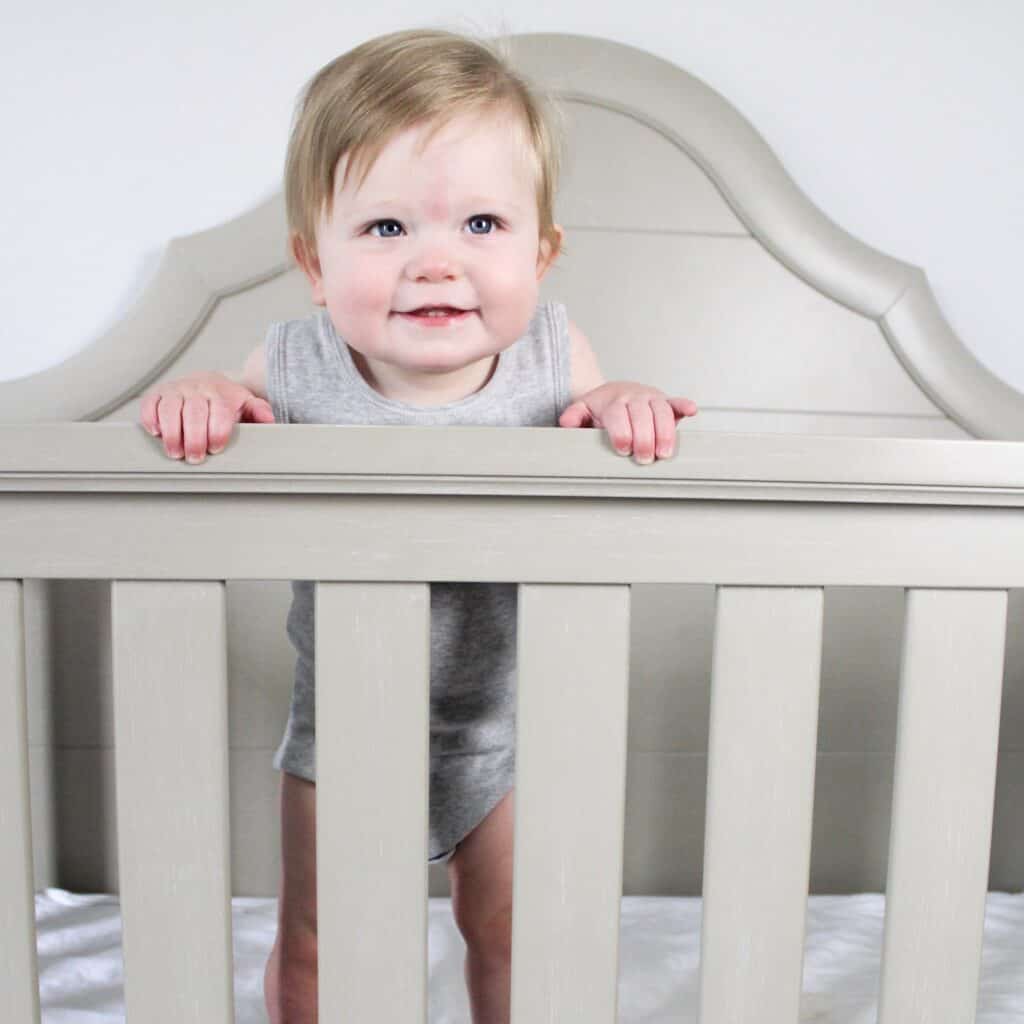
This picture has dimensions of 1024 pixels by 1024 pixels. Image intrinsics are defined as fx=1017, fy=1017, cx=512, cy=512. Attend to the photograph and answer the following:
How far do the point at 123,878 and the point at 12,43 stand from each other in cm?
106

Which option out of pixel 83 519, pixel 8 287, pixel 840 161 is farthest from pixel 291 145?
pixel 840 161

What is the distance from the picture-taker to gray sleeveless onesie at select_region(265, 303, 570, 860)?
0.77 m

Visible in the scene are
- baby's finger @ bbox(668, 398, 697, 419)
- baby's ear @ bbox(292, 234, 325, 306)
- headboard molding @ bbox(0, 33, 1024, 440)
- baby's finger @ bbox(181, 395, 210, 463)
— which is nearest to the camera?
baby's finger @ bbox(181, 395, 210, 463)

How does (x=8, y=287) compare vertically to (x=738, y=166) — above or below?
below

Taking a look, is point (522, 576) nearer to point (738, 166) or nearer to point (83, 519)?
point (83, 519)

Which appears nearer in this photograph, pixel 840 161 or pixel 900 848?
pixel 900 848

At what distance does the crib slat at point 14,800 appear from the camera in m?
0.51

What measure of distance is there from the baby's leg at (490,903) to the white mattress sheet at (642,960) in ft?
0.24

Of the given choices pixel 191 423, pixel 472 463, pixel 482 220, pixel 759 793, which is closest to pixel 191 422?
pixel 191 423

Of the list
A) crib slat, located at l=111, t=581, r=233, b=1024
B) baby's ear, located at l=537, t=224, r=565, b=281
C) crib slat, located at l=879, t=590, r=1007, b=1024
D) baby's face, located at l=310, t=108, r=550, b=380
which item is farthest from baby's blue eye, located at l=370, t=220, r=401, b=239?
crib slat, located at l=879, t=590, r=1007, b=1024

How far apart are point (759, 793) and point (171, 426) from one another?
0.36 meters

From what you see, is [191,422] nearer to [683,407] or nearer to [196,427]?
[196,427]

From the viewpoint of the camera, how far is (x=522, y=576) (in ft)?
1.73

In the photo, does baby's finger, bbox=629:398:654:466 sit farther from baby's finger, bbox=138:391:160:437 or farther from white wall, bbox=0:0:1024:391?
white wall, bbox=0:0:1024:391
